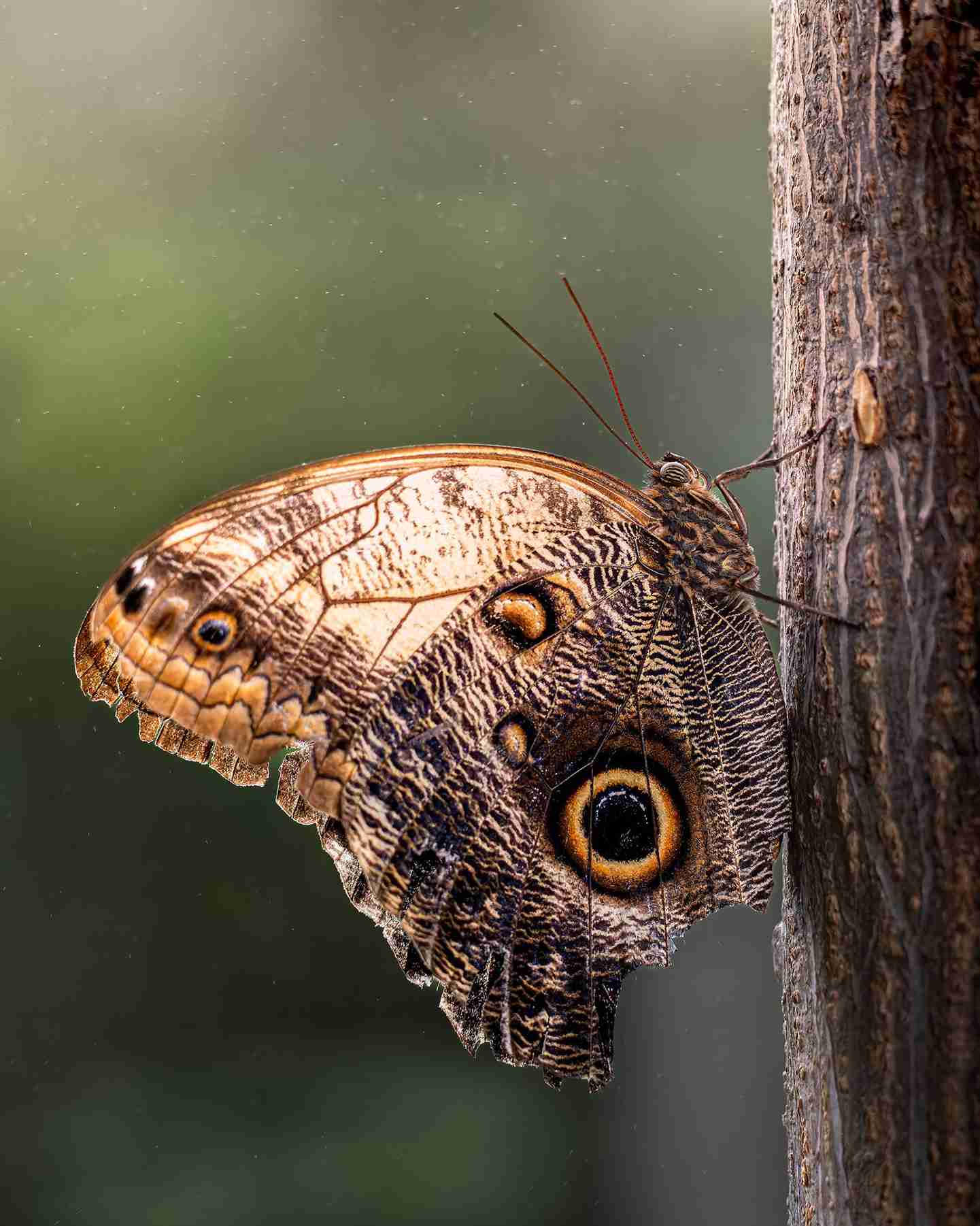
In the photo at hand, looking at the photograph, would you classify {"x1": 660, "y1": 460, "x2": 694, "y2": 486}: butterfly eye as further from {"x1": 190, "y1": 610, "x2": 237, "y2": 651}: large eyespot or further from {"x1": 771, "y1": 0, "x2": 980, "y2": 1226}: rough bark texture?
{"x1": 190, "y1": 610, "x2": 237, "y2": 651}: large eyespot

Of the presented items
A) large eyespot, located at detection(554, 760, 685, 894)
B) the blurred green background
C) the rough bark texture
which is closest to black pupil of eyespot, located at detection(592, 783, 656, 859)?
large eyespot, located at detection(554, 760, 685, 894)

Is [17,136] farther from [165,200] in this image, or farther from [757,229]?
[757,229]

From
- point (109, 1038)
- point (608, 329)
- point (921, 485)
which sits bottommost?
point (109, 1038)

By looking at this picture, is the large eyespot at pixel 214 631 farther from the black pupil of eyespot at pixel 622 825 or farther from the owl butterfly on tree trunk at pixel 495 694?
the black pupil of eyespot at pixel 622 825

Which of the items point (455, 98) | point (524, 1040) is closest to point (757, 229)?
point (455, 98)

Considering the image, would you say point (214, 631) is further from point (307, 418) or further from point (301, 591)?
point (307, 418)

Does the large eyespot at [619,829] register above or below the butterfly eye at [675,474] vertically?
below

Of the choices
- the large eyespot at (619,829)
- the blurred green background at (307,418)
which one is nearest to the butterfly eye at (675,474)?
the large eyespot at (619,829)
